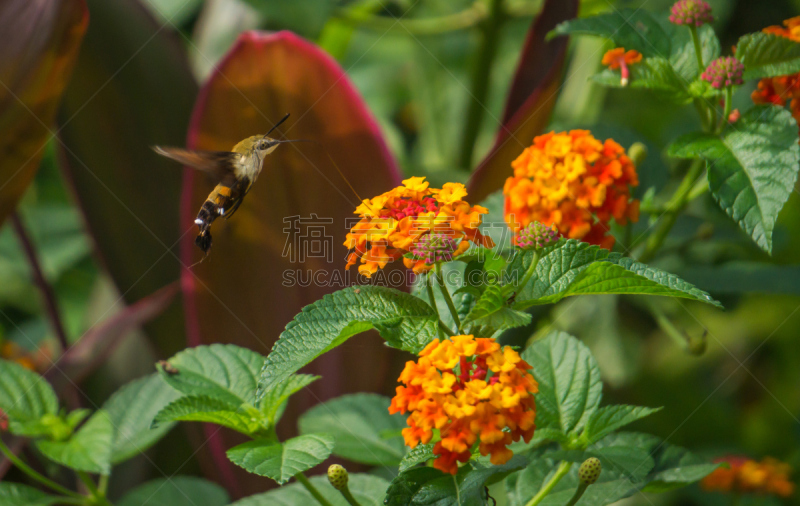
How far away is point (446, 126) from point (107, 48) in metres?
0.50

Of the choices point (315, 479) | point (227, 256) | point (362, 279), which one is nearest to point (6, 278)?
point (227, 256)

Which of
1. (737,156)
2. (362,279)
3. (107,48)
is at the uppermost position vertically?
(107,48)

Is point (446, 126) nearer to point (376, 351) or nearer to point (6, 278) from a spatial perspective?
point (376, 351)

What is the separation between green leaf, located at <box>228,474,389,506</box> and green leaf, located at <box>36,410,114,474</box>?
0.11 metres

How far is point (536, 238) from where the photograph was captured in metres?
0.39

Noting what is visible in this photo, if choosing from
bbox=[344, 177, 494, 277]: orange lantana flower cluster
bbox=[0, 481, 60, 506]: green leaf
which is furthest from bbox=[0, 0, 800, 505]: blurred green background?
bbox=[344, 177, 494, 277]: orange lantana flower cluster

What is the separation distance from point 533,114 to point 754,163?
0.25m

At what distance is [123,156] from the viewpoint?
0.80 metres

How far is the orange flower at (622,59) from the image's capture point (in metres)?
0.49

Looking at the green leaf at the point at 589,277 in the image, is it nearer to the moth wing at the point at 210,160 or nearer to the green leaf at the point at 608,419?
the green leaf at the point at 608,419

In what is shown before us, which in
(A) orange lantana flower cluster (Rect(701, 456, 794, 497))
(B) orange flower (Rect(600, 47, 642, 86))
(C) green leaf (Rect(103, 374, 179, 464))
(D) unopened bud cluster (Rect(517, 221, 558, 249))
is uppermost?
(B) orange flower (Rect(600, 47, 642, 86))

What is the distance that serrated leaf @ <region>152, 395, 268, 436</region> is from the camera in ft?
1.29

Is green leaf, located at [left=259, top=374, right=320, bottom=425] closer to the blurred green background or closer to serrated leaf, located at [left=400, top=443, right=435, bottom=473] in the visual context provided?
serrated leaf, located at [left=400, top=443, right=435, bottom=473]

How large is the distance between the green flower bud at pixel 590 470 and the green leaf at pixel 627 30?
0.96 feet
